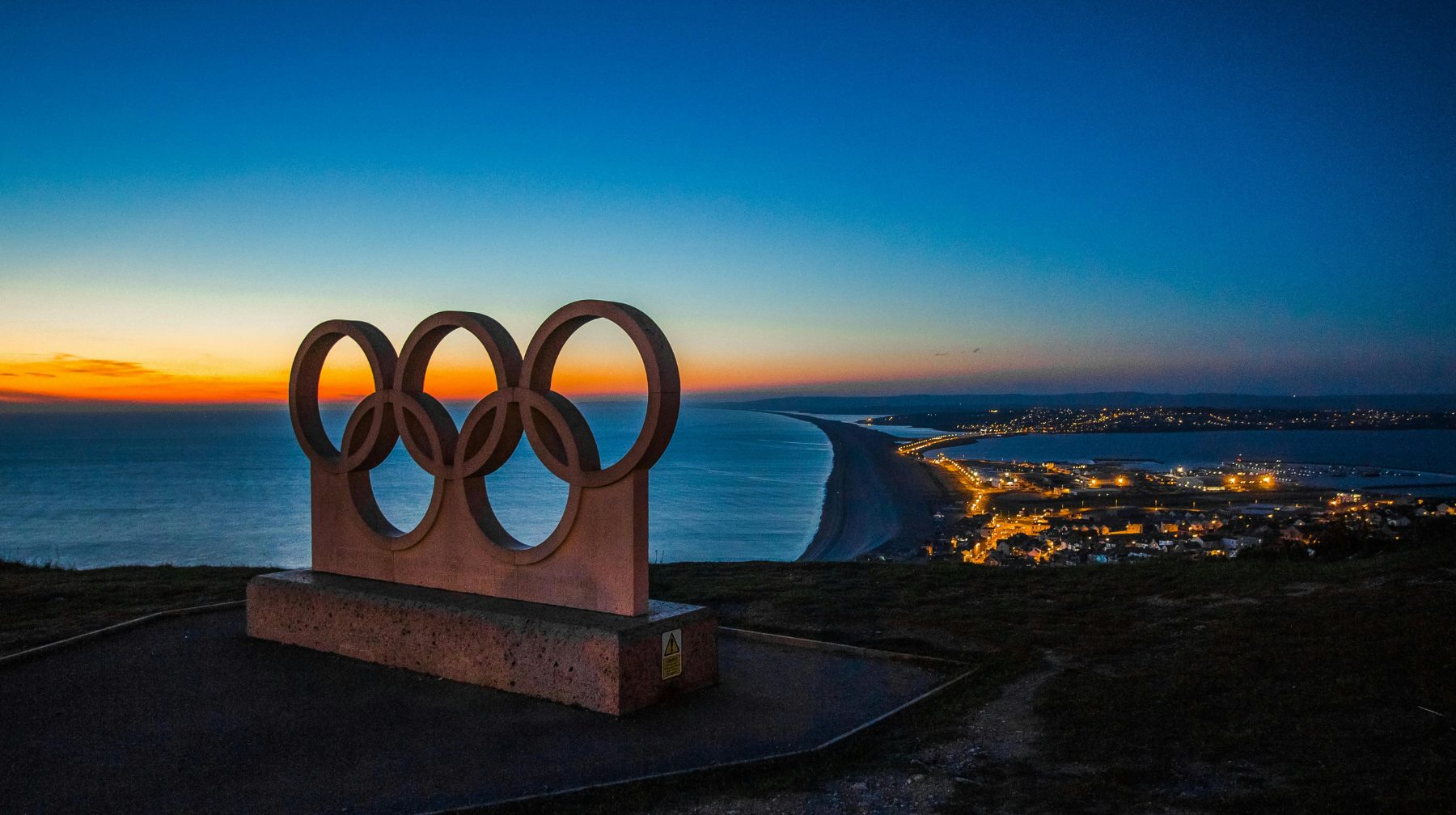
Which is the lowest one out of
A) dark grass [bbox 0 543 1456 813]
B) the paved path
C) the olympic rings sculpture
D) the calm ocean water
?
the calm ocean water

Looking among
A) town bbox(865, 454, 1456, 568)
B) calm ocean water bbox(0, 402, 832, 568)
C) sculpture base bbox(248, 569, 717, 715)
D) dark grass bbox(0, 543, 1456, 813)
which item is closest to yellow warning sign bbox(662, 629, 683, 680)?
sculpture base bbox(248, 569, 717, 715)

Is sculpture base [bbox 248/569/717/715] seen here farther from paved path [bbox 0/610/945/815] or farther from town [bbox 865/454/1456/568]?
town [bbox 865/454/1456/568]

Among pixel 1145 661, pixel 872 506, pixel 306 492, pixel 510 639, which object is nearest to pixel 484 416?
pixel 510 639

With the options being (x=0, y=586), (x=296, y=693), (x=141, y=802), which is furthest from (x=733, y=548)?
(x=141, y=802)

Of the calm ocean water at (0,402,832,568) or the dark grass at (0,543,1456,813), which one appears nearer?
the dark grass at (0,543,1456,813)

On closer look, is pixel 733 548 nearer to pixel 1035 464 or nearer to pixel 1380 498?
pixel 1380 498


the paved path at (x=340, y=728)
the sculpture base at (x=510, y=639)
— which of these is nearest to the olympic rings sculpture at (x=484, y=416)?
the sculpture base at (x=510, y=639)
